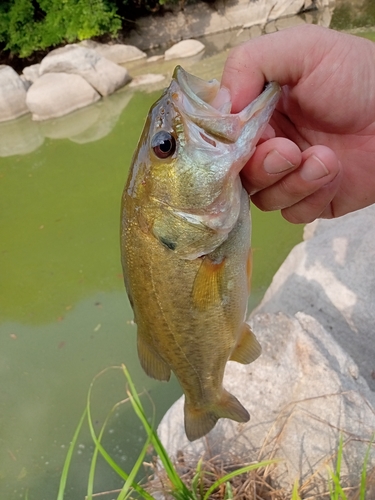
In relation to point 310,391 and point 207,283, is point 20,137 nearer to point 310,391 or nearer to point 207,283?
point 310,391

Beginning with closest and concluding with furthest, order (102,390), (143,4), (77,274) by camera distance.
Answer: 1. (102,390)
2. (77,274)
3. (143,4)

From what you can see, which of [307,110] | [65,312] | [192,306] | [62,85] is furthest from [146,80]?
[192,306]

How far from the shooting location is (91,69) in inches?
412

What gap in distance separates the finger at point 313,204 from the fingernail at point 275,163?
0.38 metres

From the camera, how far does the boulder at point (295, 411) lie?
6.79 ft

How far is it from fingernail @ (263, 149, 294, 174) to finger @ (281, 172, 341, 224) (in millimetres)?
382

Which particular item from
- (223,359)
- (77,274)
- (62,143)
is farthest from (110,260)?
(62,143)

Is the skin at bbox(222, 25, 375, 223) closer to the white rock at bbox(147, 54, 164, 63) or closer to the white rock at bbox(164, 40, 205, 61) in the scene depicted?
the white rock at bbox(164, 40, 205, 61)

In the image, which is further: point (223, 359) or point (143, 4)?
point (143, 4)

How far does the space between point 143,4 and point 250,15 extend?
405cm

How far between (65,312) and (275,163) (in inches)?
138

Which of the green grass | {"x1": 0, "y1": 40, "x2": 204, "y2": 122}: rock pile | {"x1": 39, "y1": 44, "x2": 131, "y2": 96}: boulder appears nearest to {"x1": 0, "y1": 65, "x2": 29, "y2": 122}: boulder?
{"x1": 0, "y1": 40, "x2": 204, "y2": 122}: rock pile

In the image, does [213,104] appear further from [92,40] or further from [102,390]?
[92,40]

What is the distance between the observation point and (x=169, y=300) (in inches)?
56.2
